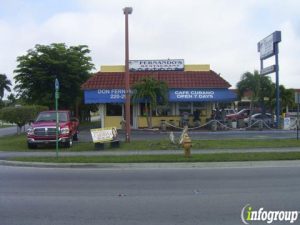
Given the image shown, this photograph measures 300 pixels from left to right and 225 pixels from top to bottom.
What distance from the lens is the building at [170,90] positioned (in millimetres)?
36500

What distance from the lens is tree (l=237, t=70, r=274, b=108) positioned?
5362cm

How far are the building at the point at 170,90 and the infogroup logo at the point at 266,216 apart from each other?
2798 cm

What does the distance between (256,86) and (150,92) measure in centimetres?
2283

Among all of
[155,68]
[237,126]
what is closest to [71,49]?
[155,68]

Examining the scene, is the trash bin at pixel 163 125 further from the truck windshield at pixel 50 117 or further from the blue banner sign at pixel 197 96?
the truck windshield at pixel 50 117

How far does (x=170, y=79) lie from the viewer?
37.5m

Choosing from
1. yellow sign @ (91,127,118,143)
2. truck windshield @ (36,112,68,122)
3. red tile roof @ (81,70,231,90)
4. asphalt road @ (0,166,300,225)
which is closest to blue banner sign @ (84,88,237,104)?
red tile roof @ (81,70,231,90)

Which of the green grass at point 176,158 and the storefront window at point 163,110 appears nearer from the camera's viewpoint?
the green grass at point 176,158

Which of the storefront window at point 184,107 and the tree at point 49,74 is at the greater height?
the tree at point 49,74

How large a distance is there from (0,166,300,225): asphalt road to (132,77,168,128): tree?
19.0m

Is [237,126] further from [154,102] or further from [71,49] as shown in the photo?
[71,49]

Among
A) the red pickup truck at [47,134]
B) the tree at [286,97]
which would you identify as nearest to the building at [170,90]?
the red pickup truck at [47,134]

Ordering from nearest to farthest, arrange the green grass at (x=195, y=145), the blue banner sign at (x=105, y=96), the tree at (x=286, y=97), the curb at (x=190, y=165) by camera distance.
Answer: the curb at (x=190, y=165) < the green grass at (x=195, y=145) < the blue banner sign at (x=105, y=96) < the tree at (x=286, y=97)

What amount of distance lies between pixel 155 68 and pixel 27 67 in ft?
39.1
